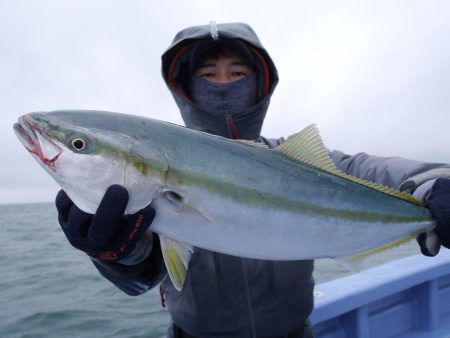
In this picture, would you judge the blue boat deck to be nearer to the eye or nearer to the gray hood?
the gray hood

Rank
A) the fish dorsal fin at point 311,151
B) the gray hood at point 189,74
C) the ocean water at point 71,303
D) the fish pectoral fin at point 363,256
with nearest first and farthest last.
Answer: the fish dorsal fin at point 311,151 → the fish pectoral fin at point 363,256 → the gray hood at point 189,74 → the ocean water at point 71,303

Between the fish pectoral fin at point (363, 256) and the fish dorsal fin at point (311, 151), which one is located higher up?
the fish dorsal fin at point (311, 151)

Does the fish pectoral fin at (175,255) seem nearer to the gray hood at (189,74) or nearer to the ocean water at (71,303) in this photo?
the gray hood at (189,74)

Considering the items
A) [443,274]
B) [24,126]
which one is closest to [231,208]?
[24,126]

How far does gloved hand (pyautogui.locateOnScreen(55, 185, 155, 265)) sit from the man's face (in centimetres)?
170

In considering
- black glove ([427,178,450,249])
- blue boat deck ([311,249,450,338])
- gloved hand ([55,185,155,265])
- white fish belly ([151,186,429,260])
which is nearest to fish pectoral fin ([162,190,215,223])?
white fish belly ([151,186,429,260])

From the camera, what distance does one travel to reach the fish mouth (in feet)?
6.28

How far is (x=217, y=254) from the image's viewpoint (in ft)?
8.86

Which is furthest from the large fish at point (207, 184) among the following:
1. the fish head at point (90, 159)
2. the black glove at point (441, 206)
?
the black glove at point (441, 206)

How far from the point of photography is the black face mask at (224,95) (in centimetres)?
311

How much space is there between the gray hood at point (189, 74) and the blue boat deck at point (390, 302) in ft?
7.46

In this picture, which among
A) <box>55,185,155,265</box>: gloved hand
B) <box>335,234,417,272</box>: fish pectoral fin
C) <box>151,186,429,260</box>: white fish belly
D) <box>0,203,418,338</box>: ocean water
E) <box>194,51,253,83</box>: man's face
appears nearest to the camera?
<box>55,185,155,265</box>: gloved hand

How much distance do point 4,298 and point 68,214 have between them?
9.39 metres

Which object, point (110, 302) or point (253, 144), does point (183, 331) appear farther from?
point (110, 302)
